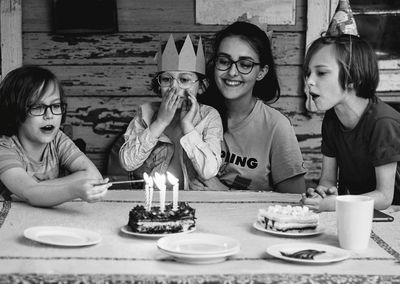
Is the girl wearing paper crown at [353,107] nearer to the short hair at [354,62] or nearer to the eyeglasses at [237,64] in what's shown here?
the short hair at [354,62]

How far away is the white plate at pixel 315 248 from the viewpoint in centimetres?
153

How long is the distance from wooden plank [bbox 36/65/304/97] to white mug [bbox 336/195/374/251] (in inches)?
96.1

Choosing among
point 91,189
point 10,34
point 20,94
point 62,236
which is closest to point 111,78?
point 10,34

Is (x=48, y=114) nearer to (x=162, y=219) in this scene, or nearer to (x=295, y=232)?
(x=162, y=219)

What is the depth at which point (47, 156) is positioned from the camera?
2.64 m

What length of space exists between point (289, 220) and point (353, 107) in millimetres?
868

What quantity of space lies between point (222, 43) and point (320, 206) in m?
1.20

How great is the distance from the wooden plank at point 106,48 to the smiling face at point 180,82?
3.72 ft

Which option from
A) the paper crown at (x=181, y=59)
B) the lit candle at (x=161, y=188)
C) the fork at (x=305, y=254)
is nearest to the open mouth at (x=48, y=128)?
the paper crown at (x=181, y=59)

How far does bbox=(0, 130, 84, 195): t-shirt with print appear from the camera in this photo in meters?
2.49

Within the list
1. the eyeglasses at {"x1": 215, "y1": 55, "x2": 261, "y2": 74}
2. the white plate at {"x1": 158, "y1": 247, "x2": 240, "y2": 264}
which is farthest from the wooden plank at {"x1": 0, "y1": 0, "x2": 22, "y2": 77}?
the white plate at {"x1": 158, "y1": 247, "x2": 240, "y2": 264}

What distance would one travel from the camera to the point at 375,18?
400cm

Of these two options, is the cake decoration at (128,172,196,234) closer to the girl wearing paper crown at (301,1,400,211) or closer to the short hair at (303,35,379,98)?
the girl wearing paper crown at (301,1,400,211)

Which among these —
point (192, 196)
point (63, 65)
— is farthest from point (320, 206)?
point (63, 65)
